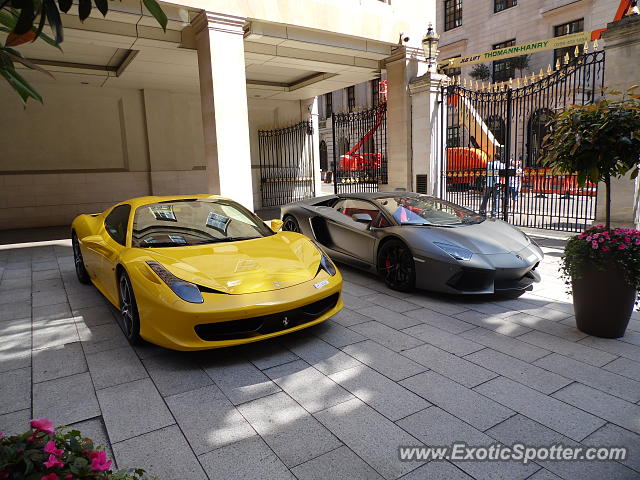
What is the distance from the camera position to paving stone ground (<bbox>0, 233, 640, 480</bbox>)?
2.39 meters

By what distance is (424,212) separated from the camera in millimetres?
5934

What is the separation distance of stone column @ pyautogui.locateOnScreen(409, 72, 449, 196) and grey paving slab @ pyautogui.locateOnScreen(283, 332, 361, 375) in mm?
7945

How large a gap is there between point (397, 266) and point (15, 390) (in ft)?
13.1

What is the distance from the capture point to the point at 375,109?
12984 mm

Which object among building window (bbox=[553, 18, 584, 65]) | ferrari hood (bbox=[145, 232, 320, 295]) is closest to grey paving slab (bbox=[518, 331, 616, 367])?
ferrari hood (bbox=[145, 232, 320, 295])

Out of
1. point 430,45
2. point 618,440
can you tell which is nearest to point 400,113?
point 430,45

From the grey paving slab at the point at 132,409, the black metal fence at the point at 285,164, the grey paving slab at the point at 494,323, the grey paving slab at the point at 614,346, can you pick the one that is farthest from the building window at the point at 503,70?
the grey paving slab at the point at 132,409

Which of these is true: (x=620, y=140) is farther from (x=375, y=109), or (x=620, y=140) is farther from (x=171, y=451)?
(x=375, y=109)

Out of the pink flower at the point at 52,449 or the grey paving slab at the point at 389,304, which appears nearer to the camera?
the pink flower at the point at 52,449

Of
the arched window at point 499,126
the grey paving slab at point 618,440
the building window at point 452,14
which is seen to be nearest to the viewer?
the grey paving slab at point 618,440

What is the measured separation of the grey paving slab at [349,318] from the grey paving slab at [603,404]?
1.94 m

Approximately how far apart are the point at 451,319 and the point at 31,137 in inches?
500

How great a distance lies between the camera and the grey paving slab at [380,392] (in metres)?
2.86

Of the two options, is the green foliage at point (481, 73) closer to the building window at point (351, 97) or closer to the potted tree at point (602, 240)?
the building window at point (351, 97)
